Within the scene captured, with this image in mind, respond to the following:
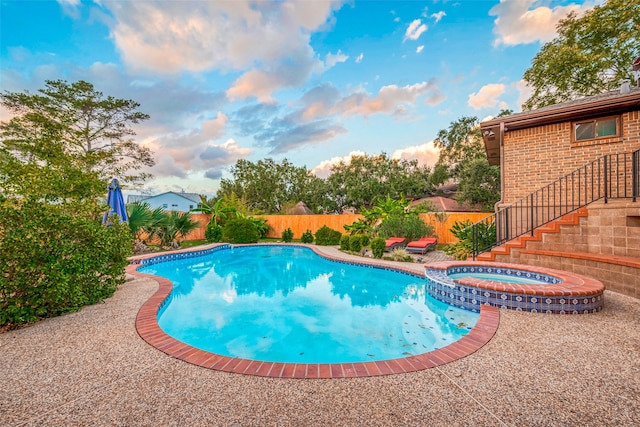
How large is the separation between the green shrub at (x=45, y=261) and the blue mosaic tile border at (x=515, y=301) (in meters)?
6.97

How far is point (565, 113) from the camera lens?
8.26 metres

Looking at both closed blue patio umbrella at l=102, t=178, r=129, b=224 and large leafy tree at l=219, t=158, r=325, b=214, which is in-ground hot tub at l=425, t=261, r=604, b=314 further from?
large leafy tree at l=219, t=158, r=325, b=214

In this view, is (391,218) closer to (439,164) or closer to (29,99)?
(439,164)

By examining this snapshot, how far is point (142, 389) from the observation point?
8.49 feet

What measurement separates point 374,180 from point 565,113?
1896 centimetres

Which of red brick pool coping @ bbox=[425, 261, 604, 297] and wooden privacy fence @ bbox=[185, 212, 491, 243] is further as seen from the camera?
wooden privacy fence @ bbox=[185, 212, 491, 243]

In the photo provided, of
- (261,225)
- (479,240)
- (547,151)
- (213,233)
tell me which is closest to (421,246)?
(479,240)

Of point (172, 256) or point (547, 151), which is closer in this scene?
point (547, 151)

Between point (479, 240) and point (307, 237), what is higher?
point (479, 240)

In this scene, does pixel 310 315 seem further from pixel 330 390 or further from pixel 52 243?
pixel 52 243

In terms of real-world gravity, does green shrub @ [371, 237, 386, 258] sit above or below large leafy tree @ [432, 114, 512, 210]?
below

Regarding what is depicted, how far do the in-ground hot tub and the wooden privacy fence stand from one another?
338 inches

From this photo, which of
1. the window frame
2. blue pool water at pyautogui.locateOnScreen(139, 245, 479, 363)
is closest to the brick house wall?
the window frame

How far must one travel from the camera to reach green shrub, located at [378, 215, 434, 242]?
1390 cm
